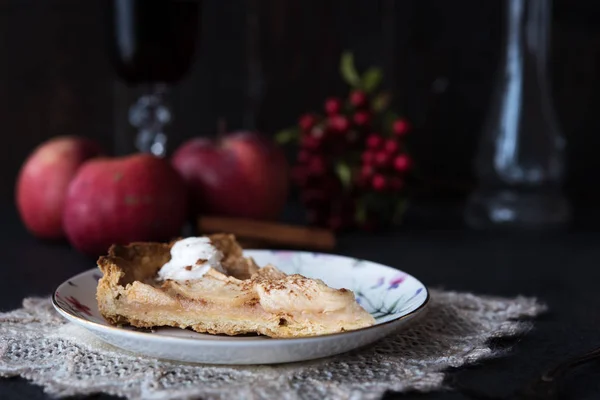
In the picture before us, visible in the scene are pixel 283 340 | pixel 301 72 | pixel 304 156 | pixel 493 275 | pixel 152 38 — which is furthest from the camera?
pixel 301 72

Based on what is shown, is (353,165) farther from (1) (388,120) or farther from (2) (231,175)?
(2) (231,175)

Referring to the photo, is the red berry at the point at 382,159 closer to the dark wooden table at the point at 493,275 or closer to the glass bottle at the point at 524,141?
the dark wooden table at the point at 493,275

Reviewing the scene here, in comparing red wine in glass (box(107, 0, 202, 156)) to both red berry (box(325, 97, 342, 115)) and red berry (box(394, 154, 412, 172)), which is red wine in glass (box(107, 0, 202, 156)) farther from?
red berry (box(394, 154, 412, 172))

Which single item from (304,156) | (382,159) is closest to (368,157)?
(382,159)

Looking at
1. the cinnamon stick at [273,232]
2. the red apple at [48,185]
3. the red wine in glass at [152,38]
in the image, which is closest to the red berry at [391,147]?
the cinnamon stick at [273,232]

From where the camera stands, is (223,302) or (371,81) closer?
(223,302)

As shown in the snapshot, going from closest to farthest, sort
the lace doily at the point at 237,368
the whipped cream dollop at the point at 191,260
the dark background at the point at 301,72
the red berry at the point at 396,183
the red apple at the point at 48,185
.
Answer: the lace doily at the point at 237,368 → the whipped cream dollop at the point at 191,260 → the red apple at the point at 48,185 → the red berry at the point at 396,183 → the dark background at the point at 301,72

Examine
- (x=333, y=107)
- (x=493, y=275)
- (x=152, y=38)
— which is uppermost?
(x=152, y=38)
